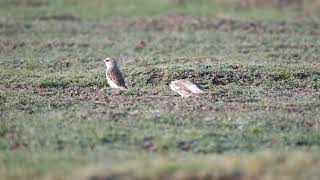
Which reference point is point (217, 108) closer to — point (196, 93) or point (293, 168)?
point (196, 93)

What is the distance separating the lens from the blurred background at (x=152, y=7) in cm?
4359

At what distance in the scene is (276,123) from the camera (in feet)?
55.2

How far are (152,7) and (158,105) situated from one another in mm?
28013

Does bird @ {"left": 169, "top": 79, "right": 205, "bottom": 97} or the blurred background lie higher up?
bird @ {"left": 169, "top": 79, "right": 205, "bottom": 97}

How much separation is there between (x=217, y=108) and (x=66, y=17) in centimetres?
2430

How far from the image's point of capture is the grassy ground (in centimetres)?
1348

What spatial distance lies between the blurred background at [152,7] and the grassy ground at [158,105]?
6.24 meters

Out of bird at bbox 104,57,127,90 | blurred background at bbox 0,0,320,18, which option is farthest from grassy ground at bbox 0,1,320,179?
blurred background at bbox 0,0,320,18

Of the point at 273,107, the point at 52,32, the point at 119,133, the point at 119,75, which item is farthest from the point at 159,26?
the point at 119,133

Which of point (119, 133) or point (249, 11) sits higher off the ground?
point (119, 133)

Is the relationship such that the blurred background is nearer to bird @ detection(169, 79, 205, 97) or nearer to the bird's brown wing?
the bird's brown wing

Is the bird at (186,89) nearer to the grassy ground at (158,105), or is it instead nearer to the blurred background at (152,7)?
the grassy ground at (158,105)

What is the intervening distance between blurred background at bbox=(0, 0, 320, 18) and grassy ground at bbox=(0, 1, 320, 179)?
20.5 ft

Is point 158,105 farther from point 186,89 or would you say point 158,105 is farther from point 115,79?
point 115,79
